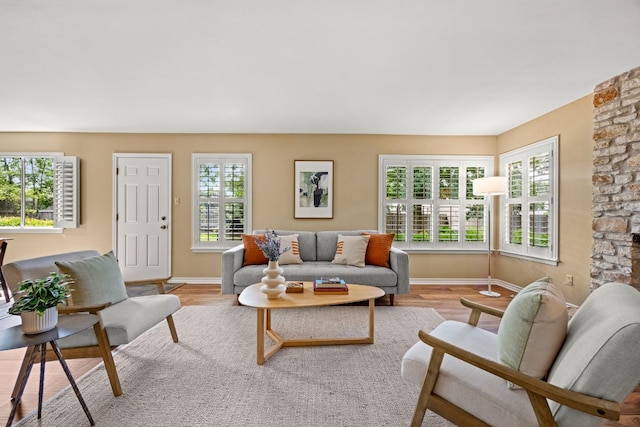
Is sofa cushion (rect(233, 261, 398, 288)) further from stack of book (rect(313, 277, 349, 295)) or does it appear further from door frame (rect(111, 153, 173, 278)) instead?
door frame (rect(111, 153, 173, 278))

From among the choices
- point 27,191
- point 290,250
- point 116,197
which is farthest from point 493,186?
point 27,191

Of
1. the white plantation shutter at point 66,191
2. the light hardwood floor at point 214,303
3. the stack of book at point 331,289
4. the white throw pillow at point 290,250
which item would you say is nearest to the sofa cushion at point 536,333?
the light hardwood floor at point 214,303

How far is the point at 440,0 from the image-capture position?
6.31 feet

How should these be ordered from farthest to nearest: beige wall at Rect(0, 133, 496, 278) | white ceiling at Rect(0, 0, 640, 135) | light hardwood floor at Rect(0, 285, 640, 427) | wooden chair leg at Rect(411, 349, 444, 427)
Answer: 1. beige wall at Rect(0, 133, 496, 278)
2. white ceiling at Rect(0, 0, 640, 135)
3. light hardwood floor at Rect(0, 285, 640, 427)
4. wooden chair leg at Rect(411, 349, 444, 427)

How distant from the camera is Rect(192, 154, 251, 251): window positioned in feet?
16.2

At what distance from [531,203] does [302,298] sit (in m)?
3.55

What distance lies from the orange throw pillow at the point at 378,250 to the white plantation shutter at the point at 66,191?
15.0ft

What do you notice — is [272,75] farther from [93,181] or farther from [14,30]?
[93,181]

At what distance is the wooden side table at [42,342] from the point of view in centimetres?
148

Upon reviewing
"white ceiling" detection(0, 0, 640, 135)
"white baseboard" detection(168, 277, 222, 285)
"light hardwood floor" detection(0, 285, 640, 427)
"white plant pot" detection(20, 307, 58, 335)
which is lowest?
"light hardwood floor" detection(0, 285, 640, 427)

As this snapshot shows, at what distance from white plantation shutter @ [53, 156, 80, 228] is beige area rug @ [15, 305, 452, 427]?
124 inches

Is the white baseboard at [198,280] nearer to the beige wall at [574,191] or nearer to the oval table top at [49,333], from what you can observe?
the oval table top at [49,333]

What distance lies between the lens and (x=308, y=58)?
2643 millimetres

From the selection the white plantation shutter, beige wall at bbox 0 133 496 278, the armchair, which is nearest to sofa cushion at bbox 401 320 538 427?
the armchair
